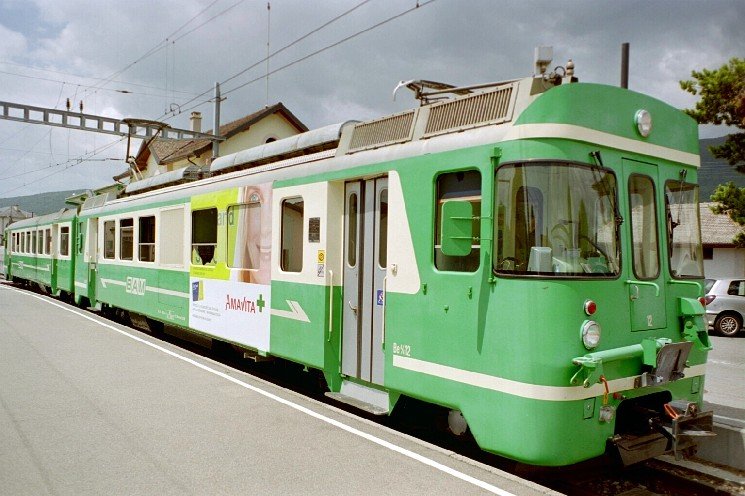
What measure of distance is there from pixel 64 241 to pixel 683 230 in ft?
62.5

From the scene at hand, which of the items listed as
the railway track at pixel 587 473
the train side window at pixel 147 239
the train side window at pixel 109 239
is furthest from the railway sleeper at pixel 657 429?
the train side window at pixel 109 239

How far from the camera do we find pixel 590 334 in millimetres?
4926

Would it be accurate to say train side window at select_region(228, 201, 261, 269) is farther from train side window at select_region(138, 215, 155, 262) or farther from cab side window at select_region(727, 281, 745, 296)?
cab side window at select_region(727, 281, 745, 296)

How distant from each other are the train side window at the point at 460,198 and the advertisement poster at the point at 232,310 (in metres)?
3.28

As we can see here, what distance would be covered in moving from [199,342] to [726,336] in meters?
14.1

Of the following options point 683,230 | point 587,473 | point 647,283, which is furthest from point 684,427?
point 683,230

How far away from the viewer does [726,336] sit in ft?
58.7

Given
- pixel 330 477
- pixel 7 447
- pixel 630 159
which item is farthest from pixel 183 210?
pixel 630 159

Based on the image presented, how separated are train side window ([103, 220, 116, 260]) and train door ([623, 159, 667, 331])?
12548mm

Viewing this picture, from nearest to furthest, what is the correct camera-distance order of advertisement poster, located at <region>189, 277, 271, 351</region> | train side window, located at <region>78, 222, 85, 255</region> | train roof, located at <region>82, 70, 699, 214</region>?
train roof, located at <region>82, 70, 699, 214</region> → advertisement poster, located at <region>189, 277, 271, 351</region> → train side window, located at <region>78, 222, 85, 255</region>

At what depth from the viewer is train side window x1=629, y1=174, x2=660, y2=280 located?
219 inches

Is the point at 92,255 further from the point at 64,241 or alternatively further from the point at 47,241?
the point at 47,241

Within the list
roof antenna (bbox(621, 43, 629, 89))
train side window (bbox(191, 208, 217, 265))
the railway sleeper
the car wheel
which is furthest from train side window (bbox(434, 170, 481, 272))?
the car wheel

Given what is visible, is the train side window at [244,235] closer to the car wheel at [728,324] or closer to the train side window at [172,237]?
the train side window at [172,237]
